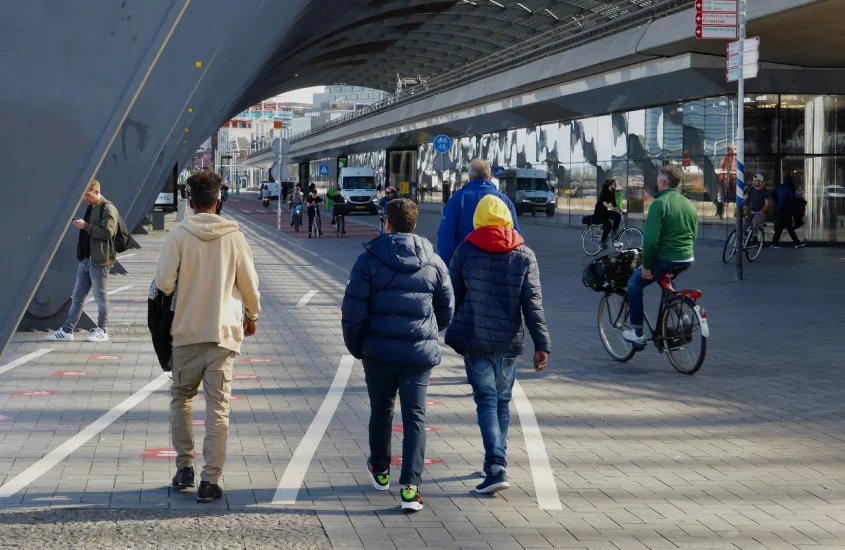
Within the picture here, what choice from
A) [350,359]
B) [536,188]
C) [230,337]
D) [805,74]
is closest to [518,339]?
[230,337]

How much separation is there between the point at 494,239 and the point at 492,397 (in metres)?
0.84

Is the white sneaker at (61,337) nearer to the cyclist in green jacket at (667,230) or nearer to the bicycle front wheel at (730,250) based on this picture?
the cyclist in green jacket at (667,230)

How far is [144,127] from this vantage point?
15.4 meters

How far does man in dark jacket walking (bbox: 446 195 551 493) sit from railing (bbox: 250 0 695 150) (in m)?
18.9

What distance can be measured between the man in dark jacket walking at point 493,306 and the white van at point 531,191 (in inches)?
1509

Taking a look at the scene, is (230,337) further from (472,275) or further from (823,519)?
(823,519)

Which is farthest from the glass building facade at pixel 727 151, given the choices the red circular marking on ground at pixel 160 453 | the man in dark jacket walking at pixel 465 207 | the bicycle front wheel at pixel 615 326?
the red circular marking on ground at pixel 160 453

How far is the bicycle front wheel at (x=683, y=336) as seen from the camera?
1027 cm

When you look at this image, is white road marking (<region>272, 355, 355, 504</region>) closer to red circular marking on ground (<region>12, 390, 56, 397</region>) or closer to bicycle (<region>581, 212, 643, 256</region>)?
red circular marking on ground (<region>12, 390, 56, 397</region>)

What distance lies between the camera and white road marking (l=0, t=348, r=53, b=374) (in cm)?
1058

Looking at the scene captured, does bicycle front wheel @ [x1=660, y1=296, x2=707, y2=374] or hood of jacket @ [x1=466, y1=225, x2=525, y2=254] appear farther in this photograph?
bicycle front wheel @ [x1=660, y1=296, x2=707, y2=374]

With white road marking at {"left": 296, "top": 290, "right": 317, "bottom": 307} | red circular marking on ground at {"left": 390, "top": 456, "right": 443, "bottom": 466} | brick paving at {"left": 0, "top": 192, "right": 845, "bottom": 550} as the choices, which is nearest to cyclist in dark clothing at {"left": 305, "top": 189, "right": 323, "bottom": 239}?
white road marking at {"left": 296, "top": 290, "right": 317, "bottom": 307}

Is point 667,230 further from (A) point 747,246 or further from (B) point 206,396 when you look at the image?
(A) point 747,246

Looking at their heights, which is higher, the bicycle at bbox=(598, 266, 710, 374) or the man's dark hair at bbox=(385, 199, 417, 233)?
the man's dark hair at bbox=(385, 199, 417, 233)
